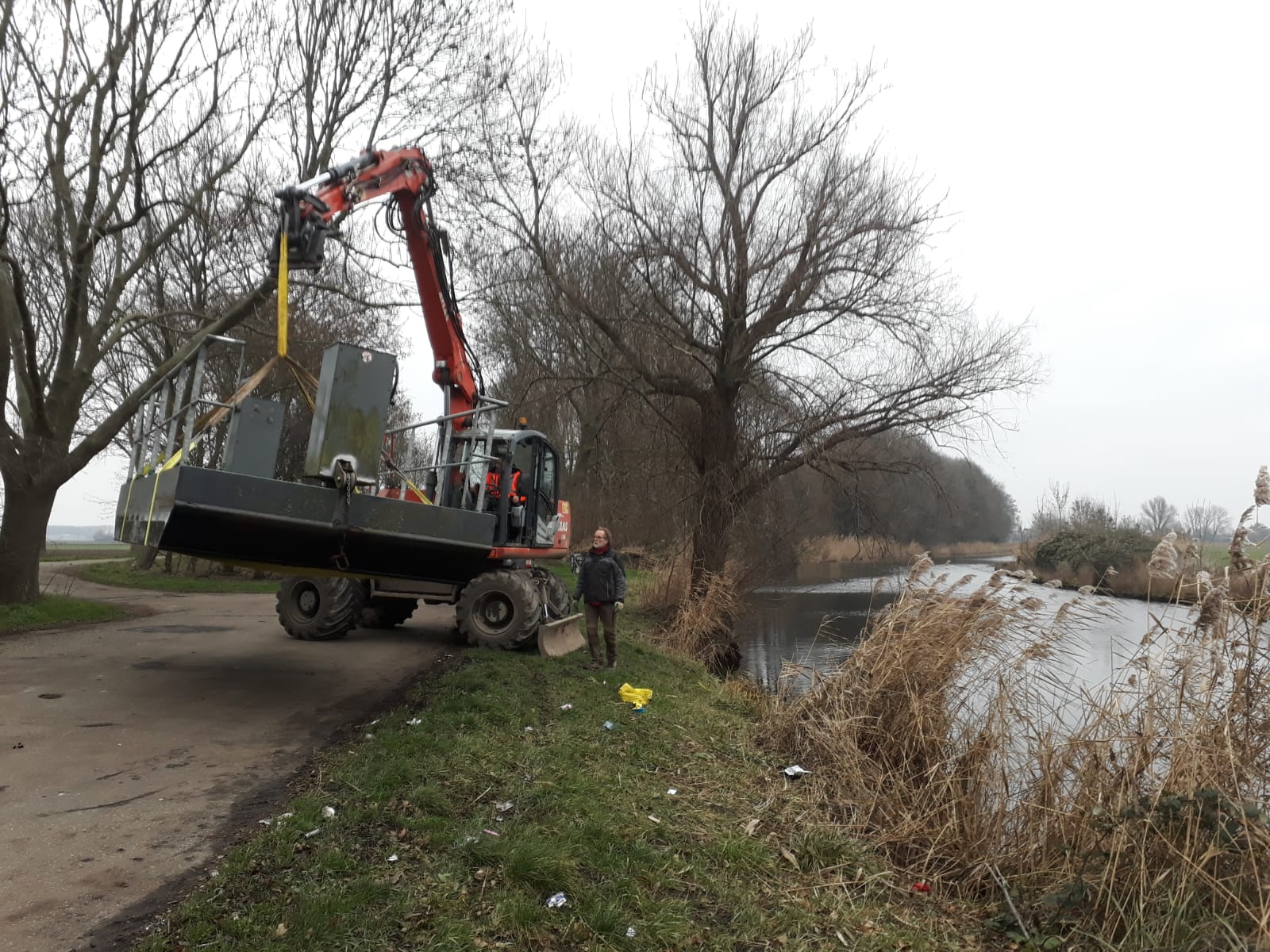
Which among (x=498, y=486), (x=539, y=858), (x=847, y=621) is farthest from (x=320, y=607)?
(x=847, y=621)

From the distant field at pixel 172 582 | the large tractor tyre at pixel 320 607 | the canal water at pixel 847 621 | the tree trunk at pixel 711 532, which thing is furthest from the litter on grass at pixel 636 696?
the distant field at pixel 172 582

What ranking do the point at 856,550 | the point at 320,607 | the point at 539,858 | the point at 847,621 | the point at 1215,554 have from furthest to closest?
the point at 856,550, the point at 847,621, the point at 320,607, the point at 1215,554, the point at 539,858

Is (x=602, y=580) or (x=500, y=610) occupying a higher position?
(x=602, y=580)

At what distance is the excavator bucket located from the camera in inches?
416

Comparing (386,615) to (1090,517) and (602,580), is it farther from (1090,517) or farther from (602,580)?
(1090,517)

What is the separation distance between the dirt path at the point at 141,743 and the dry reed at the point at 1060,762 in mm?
4032

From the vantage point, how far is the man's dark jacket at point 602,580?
9953 millimetres

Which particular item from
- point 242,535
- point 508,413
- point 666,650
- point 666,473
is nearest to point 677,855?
point 242,535

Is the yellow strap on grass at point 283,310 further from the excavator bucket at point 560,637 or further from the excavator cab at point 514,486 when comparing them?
the excavator bucket at point 560,637

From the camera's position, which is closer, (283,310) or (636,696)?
(283,310)

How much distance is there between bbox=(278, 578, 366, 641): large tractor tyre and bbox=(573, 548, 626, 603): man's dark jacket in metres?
3.47

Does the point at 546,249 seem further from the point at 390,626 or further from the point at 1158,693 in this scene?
the point at 1158,693

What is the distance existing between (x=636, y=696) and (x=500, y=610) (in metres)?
2.77

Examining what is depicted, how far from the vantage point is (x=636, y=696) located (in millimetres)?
8797
